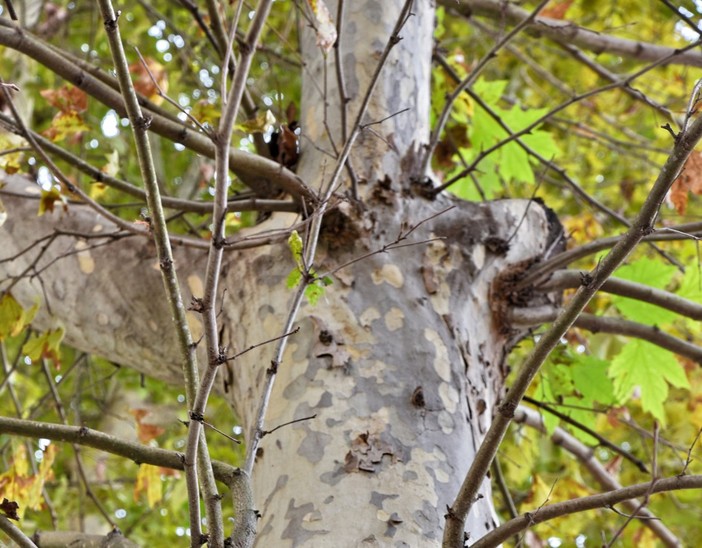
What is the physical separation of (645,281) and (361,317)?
96 centimetres

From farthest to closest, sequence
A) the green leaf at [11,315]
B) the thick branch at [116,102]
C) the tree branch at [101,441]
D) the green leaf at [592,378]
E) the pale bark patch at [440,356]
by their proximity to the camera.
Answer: the green leaf at [592,378], the green leaf at [11,315], the pale bark patch at [440,356], the thick branch at [116,102], the tree branch at [101,441]

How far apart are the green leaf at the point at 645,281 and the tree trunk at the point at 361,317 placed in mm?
285

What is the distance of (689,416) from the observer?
3805 millimetres

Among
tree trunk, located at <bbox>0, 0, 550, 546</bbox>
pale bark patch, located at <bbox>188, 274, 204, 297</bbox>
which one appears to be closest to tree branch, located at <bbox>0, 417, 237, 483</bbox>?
tree trunk, located at <bbox>0, 0, 550, 546</bbox>

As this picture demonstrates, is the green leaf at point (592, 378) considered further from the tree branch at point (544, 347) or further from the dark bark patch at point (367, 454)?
the tree branch at point (544, 347)

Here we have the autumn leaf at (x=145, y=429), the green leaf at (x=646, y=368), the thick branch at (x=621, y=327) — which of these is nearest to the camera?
the thick branch at (x=621, y=327)

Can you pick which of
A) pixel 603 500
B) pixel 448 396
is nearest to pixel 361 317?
pixel 448 396

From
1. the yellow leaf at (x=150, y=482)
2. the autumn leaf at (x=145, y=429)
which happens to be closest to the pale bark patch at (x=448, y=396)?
the yellow leaf at (x=150, y=482)

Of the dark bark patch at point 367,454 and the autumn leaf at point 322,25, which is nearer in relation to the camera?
the dark bark patch at point 367,454

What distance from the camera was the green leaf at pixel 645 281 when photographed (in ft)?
6.95

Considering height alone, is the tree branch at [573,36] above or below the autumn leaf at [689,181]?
above

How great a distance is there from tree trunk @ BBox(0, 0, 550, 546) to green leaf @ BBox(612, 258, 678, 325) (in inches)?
11.2

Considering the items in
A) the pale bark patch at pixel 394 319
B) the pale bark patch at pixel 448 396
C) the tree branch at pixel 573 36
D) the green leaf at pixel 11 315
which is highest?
the tree branch at pixel 573 36

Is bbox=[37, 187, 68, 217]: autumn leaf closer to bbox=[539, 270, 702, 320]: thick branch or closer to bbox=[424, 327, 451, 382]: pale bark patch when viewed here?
bbox=[424, 327, 451, 382]: pale bark patch
